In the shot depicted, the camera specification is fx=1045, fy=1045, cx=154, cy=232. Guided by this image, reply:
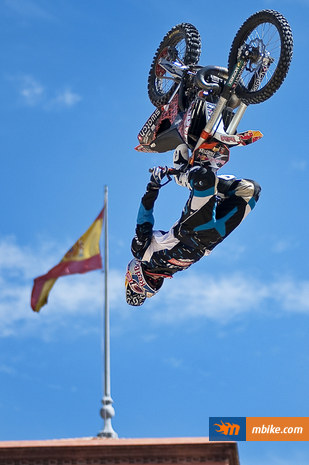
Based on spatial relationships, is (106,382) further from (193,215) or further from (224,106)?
(224,106)

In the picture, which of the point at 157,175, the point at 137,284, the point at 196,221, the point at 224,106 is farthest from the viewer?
the point at 137,284

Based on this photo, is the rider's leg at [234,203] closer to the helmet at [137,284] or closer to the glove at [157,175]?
the glove at [157,175]

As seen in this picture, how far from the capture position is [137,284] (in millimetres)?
22422

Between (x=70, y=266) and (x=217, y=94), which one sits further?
(x=70, y=266)

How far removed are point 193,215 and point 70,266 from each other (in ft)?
24.7

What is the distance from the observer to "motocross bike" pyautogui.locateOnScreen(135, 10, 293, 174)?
19.7m

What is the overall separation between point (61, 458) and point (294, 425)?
5535 millimetres

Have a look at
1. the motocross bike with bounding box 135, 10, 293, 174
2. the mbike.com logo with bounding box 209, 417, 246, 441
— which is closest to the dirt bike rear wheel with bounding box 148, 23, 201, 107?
the motocross bike with bounding box 135, 10, 293, 174

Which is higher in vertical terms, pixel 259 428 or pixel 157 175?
pixel 157 175

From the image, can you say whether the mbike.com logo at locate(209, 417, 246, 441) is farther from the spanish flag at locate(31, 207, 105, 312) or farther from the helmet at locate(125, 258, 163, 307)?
the spanish flag at locate(31, 207, 105, 312)

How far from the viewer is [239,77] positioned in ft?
65.6

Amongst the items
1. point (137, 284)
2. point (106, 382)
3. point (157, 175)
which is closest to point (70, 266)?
point (106, 382)

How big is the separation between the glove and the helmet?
210cm

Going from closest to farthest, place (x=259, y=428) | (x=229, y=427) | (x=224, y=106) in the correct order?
(x=224, y=106)
(x=259, y=428)
(x=229, y=427)
